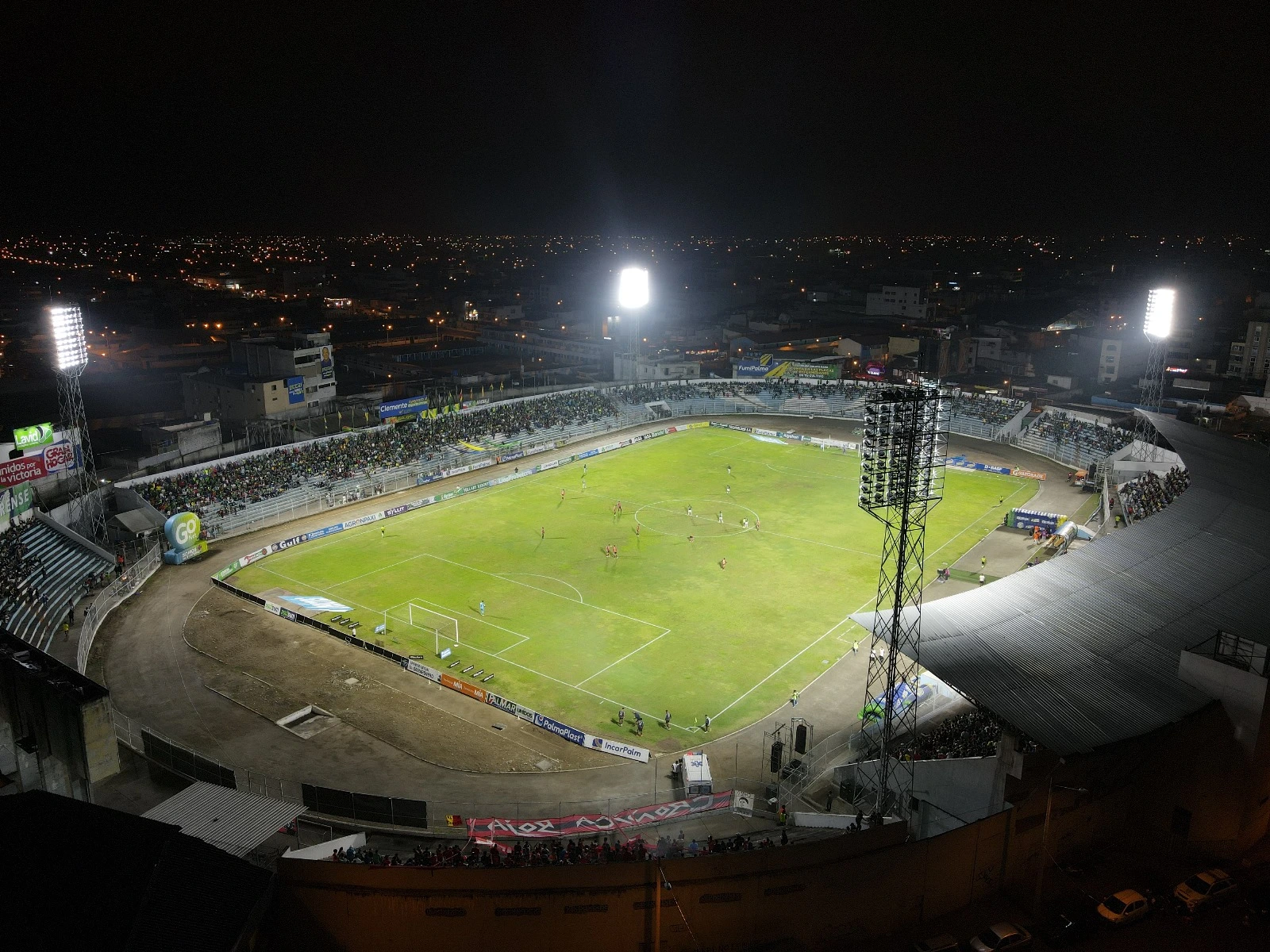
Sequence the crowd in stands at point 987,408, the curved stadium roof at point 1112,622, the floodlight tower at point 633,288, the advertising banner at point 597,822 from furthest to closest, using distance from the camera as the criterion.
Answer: the floodlight tower at point 633,288, the crowd in stands at point 987,408, the advertising banner at point 597,822, the curved stadium roof at point 1112,622

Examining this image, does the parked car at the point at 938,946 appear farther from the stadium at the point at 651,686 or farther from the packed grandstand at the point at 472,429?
the packed grandstand at the point at 472,429

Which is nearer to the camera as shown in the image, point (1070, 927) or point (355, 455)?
point (1070, 927)

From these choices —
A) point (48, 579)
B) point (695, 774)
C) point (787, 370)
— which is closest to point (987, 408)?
point (787, 370)

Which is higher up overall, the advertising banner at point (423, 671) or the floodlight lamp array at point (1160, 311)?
the floodlight lamp array at point (1160, 311)

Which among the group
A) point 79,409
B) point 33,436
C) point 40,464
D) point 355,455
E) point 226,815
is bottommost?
point 226,815

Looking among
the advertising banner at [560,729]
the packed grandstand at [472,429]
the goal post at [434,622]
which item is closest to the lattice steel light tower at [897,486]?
the advertising banner at [560,729]

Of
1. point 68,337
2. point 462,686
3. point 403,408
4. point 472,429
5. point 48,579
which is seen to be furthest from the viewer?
point 472,429

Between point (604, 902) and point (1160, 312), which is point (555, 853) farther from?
point (1160, 312)

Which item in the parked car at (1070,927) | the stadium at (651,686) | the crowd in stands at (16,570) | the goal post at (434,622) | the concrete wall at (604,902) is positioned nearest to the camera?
the concrete wall at (604,902)
